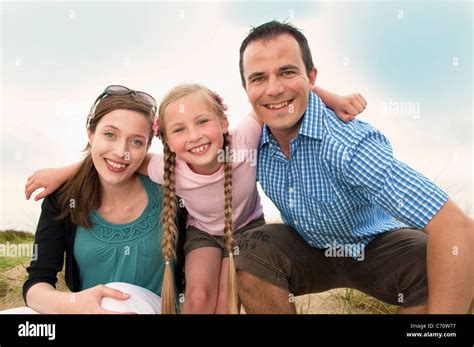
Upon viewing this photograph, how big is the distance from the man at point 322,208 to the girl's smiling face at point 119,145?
62 centimetres

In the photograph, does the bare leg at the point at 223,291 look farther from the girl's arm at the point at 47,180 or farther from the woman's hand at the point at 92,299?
the girl's arm at the point at 47,180

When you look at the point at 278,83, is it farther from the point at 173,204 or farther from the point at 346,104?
the point at 173,204

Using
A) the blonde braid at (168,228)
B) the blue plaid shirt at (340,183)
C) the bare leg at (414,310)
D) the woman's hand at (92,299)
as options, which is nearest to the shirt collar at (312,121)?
the blue plaid shirt at (340,183)

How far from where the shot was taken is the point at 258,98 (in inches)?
108

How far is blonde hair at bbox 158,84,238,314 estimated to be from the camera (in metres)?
2.75

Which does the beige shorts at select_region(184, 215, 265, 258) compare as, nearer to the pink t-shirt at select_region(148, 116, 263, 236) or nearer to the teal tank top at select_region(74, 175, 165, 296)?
the pink t-shirt at select_region(148, 116, 263, 236)

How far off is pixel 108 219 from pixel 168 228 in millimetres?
359

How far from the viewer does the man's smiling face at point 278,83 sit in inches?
105

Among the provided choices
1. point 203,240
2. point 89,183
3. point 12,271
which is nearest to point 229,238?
point 203,240

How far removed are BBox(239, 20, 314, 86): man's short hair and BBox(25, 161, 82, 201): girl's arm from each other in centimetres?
109

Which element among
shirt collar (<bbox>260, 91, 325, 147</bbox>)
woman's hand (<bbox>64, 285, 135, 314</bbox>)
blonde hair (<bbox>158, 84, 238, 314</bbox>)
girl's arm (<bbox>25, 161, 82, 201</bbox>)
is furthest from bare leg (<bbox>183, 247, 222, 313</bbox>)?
girl's arm (<bbox>25, 161, 82, 201</bbox>)

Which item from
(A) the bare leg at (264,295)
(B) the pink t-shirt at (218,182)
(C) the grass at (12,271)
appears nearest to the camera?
(A) the bare leg at (264,295)

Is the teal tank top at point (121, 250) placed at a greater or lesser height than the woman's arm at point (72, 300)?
greater

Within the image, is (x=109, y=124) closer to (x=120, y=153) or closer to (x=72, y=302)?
(x=120, y=153)
